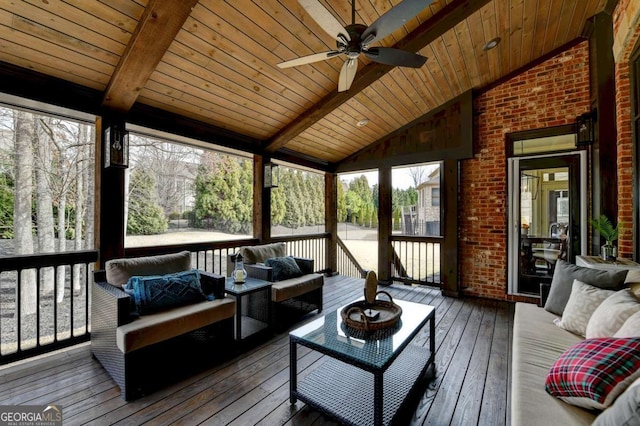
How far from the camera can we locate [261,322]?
325cm

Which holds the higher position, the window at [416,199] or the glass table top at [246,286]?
the window at [416,199]

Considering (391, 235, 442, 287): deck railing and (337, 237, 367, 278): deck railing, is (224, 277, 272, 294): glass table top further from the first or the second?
(337, 237, 367, 278): deck railing

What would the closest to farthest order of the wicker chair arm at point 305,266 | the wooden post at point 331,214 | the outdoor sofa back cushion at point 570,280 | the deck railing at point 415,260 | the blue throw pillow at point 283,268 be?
the outdoor sofa back cushion at point 570,280 < the blue throw pillow at point 283,268 < the wicker chair arm at point 305,266 < the deck railing at point 415,260 < the wooden post at point 331,214

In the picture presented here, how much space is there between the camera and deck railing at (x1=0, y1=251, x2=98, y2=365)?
2.41 meters

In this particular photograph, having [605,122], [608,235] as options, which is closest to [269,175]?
[608,235]

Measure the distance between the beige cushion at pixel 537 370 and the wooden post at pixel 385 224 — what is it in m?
2.78

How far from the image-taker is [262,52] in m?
2.80

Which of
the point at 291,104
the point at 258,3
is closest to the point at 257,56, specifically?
the point at 258,3

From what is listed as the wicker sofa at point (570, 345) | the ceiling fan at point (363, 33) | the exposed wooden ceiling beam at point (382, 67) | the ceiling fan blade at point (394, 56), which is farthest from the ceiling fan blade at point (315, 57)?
the wicker sofa at point (570, 345)

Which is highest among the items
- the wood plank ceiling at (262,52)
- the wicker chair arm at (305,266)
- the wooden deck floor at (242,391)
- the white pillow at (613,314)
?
the wood plank ceiling at (262,52)

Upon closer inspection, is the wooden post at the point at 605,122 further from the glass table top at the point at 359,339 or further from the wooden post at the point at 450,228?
the glass table top at the point at 359,339

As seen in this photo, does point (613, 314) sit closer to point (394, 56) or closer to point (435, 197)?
point (394, 56)

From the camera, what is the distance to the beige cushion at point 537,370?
3.96ft

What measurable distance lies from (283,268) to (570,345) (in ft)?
8.90
